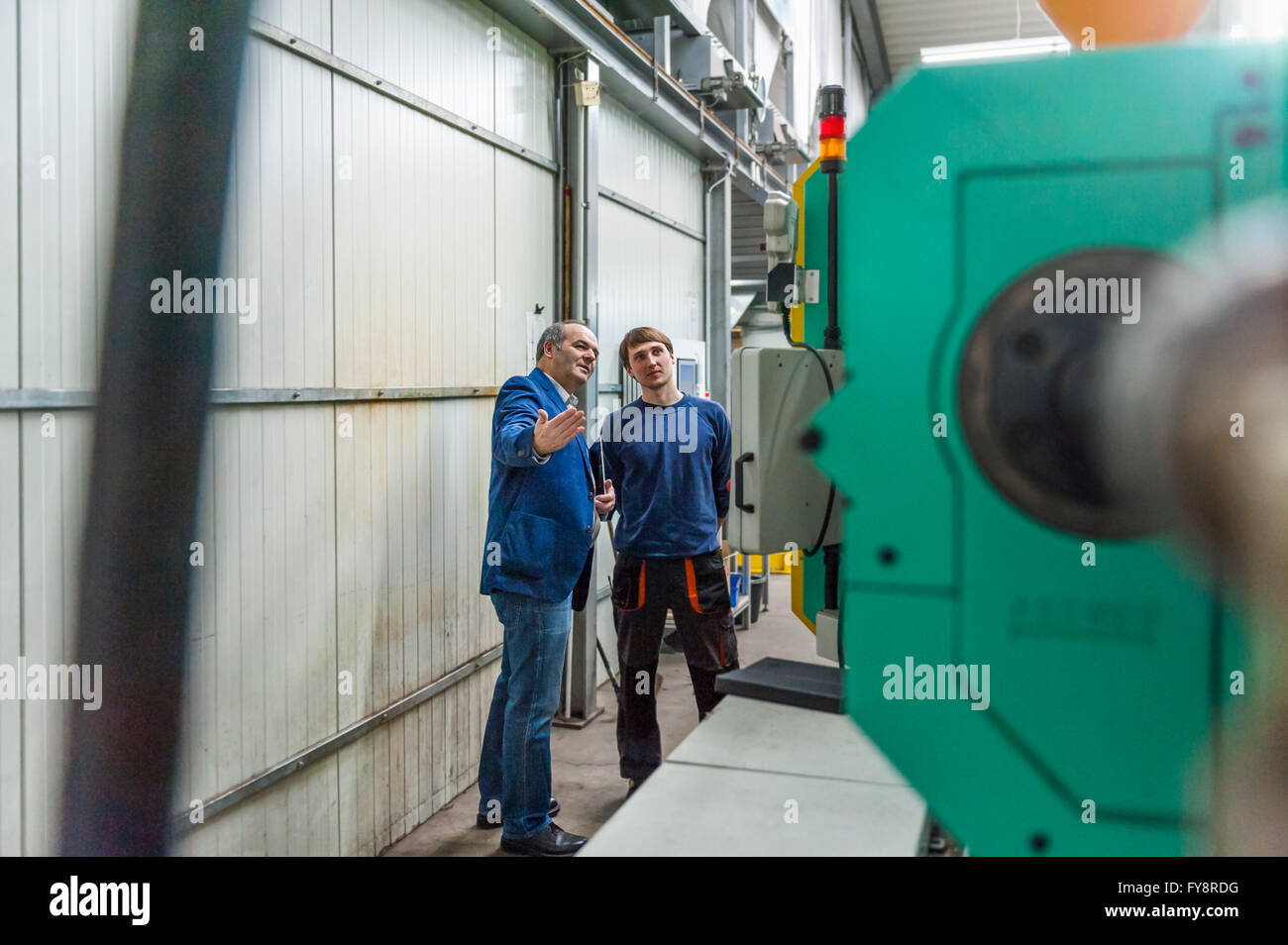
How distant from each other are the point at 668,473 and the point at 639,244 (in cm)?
231

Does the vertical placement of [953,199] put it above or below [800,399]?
above

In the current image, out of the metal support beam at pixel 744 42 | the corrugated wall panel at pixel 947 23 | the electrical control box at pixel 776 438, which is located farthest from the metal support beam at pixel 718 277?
the corrugated wall panel at pixel 947 23

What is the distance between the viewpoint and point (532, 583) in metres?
3.45

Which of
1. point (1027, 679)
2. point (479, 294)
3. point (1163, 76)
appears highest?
point (479, 294)

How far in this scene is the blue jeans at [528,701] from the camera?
137 inches

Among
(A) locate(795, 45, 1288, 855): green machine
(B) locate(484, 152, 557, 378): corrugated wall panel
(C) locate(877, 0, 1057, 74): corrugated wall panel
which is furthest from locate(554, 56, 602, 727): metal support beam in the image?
(C) locate(877, 0, 1057, 74): corrugated wall panel

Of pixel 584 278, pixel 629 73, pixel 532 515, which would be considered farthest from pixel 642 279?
pixel 532 515

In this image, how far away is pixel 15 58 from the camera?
2139 millimetres

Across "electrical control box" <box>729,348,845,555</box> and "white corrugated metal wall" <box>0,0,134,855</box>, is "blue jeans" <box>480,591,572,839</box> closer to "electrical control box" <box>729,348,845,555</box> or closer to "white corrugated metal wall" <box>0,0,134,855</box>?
"white corrugated metal wall" <box>0,0,134,855</box>

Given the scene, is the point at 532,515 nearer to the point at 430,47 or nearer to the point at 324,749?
the point at 324,749

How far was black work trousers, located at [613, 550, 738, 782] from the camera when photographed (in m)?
3.94

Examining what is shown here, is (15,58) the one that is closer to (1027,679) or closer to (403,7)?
(403,7)

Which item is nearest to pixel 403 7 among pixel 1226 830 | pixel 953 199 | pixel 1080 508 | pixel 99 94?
pixel 99 94

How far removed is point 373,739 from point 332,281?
5.28 ft
